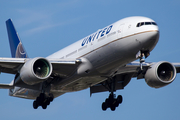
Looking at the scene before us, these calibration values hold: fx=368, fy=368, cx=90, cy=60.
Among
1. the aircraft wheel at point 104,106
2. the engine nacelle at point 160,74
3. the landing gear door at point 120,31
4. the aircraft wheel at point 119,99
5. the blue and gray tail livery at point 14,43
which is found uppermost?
the blue and gray tail livery at point 14,43

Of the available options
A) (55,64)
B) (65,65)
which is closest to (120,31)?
(65,65)

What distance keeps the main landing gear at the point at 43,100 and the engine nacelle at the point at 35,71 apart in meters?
4.54

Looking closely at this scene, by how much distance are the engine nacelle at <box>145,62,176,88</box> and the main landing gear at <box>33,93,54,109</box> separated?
9616 millimetres

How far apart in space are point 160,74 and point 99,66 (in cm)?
710

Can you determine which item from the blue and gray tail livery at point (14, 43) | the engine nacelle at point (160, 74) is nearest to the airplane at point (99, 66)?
the engine nacelle at point (160, 74)

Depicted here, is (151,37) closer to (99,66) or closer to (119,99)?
(99,66)

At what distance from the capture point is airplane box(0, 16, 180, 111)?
29.4m

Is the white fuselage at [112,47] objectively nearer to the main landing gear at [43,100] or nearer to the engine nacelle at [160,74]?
the main landing gear at [43,100]

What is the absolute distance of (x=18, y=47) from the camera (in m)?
43.0

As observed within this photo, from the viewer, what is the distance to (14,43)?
44.1 m

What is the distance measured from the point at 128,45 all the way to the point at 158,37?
7.98 feet

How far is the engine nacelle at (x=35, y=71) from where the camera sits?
30.4 metres

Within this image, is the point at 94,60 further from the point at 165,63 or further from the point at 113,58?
the point at 165,63

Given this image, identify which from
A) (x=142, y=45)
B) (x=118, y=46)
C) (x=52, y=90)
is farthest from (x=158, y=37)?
(x=52, y=90)
